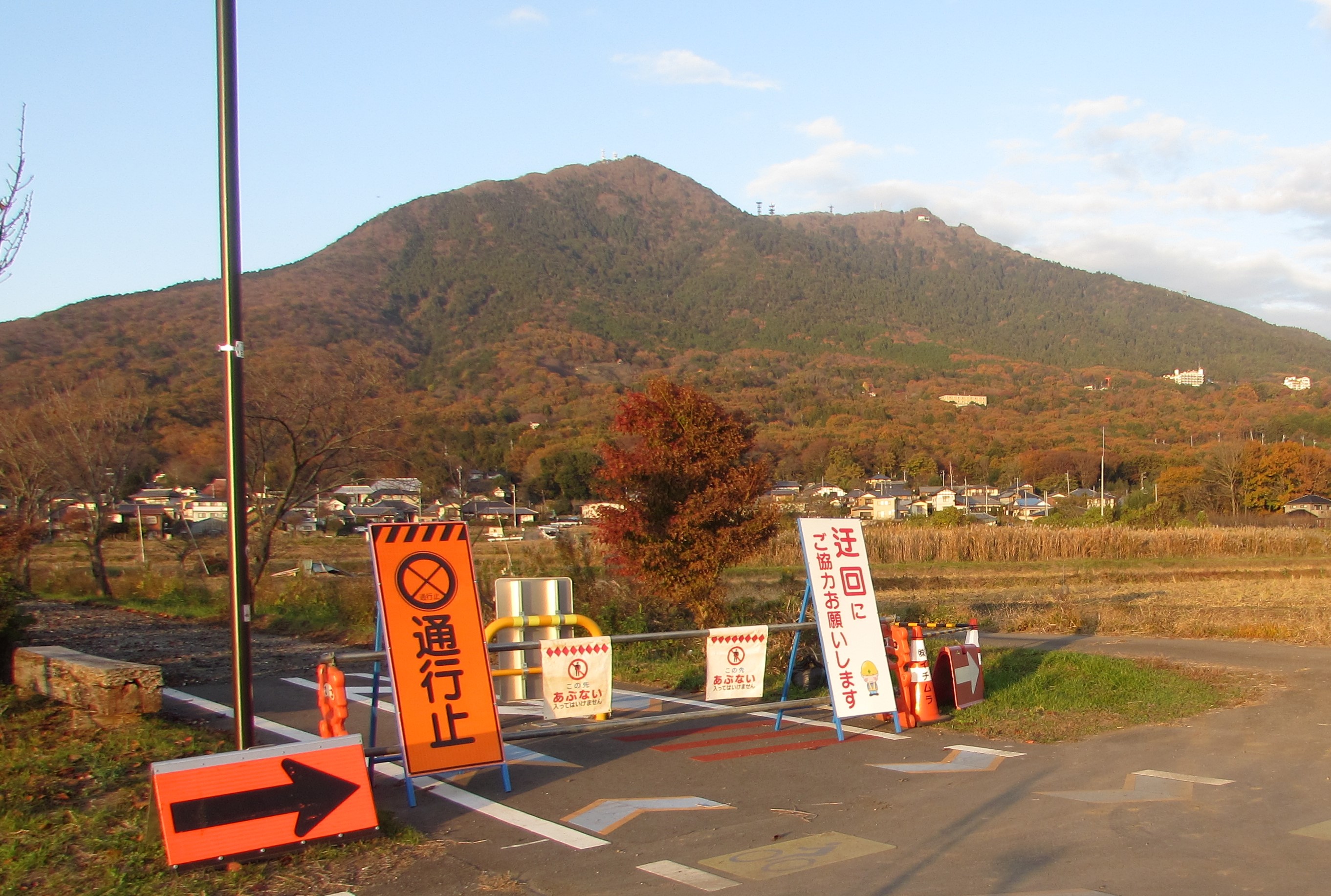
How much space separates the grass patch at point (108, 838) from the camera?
5246 mm

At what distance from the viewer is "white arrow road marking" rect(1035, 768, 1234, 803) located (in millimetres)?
6812

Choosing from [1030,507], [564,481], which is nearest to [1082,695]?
[564,481]

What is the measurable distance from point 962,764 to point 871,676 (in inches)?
55.5

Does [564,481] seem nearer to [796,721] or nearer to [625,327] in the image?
[796,721]

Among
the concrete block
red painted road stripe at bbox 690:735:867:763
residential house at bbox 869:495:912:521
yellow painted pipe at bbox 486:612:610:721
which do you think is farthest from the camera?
residential house at bbox 869:495:912:521

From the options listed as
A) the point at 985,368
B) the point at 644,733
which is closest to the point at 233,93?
the point at 644,733

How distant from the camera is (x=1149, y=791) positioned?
277 inches

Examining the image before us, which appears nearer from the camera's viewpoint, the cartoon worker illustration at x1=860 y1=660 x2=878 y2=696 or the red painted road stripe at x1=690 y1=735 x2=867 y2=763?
the red painted road stripe at x1=690 y1=735 x2=867 y2=763

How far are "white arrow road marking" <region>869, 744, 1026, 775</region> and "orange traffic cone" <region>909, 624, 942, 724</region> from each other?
94 centimetres

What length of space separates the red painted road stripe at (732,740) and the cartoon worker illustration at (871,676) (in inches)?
23.8

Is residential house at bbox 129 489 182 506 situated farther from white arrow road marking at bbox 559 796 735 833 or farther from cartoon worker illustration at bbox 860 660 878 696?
white arrow road marking at bbox 559 796 735 833

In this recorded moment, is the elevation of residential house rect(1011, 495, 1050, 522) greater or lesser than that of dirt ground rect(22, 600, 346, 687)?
lesser

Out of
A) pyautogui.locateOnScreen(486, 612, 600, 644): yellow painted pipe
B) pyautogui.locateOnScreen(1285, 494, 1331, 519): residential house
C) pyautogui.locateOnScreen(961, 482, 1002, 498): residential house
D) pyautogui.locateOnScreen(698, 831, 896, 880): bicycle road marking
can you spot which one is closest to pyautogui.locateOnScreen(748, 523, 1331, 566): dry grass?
pyautogui.locateOnScreen(1285, 494, 1331, 519): residential house

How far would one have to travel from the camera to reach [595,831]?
622 cm
